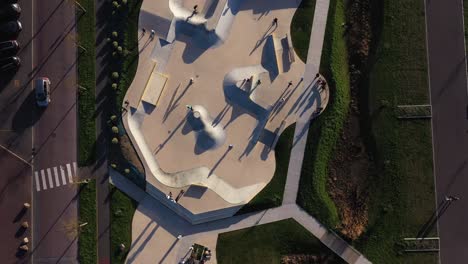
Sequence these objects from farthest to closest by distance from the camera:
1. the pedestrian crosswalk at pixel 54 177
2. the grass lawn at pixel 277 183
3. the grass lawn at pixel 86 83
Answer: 1. the grass lawn at pixel 86 83
2. the pedestrian crosswalk at pixel 54 177
3. the grass lawn at pixel 277 183

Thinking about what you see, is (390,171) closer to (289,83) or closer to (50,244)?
(289,83)

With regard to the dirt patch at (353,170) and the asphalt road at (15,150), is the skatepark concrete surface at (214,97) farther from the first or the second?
the asphalt road at (15,150)

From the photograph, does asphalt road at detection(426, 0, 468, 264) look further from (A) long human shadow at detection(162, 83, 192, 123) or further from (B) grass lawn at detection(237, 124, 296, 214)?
(A) long human shadow at detection(162, 83, 192, 123)

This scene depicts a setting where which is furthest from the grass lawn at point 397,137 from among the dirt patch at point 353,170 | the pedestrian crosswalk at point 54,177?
the pedestrian crosswalk at point 54,177

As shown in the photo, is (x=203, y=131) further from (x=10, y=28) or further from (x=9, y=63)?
(x=10, y=28)

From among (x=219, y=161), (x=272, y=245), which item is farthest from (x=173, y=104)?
(x=272, y=245)
